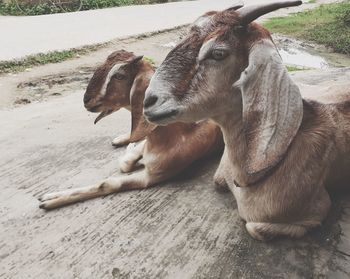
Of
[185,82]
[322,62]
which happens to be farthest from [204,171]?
[322,62]

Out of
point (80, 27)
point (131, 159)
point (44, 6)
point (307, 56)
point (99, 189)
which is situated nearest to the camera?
point (99, 189)

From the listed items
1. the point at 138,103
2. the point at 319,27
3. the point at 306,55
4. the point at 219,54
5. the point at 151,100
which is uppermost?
the point at 219,54

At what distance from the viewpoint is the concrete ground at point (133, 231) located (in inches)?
90.9

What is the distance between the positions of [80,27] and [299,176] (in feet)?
31.2

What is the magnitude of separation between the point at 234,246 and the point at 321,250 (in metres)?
0.47

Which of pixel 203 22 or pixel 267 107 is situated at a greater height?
pixel 203 22

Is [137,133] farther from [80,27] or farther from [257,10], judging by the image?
[80,27]

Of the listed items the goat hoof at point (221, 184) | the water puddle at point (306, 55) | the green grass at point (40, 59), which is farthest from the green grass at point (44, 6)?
the goat hoof at point (221, 184)

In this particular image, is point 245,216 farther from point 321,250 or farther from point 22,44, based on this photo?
point 22,44

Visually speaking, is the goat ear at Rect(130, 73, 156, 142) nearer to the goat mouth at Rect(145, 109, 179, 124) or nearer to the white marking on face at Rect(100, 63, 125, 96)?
the white marking on face at Rect(100, 63, 125, 96)

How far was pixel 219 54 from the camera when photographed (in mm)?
2129

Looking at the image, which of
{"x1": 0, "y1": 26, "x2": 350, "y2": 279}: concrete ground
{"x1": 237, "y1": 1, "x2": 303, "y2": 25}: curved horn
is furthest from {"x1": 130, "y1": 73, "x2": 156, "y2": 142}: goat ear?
{"x1": 237, "y1": 1, "x2": 303, "y2": 25}: curved horn

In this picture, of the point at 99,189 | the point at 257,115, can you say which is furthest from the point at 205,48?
the point at 99,189

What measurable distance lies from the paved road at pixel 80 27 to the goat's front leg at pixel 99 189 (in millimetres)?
5440
